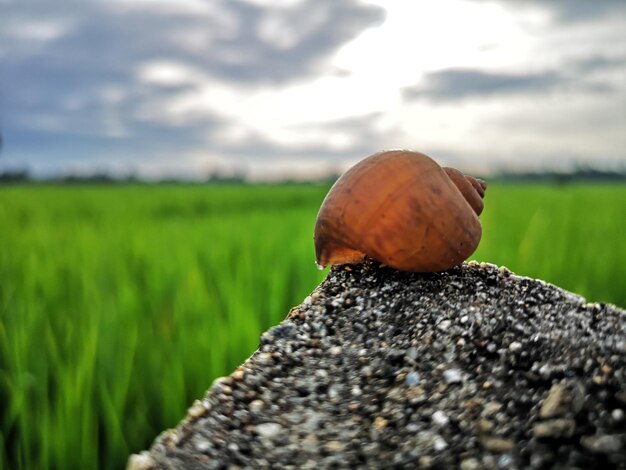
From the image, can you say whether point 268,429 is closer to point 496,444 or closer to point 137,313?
point 496,444

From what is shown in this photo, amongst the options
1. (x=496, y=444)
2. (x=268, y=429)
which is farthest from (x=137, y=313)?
(x=496, y=444)

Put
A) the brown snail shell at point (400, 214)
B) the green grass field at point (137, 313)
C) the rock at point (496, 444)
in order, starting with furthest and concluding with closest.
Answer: the green grass field at point (137, 313) < the brown snail shell at point (400, 214) < the rock at point (496, 444)

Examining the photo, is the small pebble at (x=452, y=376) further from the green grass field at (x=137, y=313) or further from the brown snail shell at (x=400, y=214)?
the green grass field at (x=137, y=313)

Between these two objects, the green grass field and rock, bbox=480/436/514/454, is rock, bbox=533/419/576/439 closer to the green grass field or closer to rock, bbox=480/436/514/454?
rock, bbox=480/436/514/454

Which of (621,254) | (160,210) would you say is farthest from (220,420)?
(160,210)

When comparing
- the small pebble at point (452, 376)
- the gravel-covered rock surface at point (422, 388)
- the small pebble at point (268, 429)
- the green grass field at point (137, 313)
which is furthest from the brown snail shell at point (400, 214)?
the green grass field at point (137, 313)

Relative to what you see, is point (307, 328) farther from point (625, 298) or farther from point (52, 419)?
point (625, 298)
